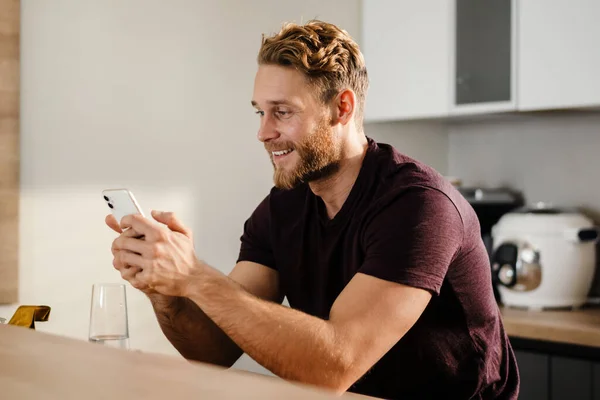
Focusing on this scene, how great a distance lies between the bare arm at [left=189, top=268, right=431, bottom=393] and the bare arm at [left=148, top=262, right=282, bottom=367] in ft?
0.84

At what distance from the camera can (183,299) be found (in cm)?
160

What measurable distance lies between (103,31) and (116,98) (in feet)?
0.63

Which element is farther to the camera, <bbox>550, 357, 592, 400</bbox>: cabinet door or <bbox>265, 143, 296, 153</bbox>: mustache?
<bbox>550, 357, 592, 400</bbox>: cabinet door

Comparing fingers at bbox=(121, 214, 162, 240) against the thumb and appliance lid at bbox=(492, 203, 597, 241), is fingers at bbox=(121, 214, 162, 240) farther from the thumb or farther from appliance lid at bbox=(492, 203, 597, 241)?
appliance lid at bbox=(492, 203, 597, 241)

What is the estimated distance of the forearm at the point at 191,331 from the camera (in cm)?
158

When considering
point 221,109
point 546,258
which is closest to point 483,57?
point 546,258

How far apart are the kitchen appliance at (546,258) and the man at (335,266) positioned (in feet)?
3.30

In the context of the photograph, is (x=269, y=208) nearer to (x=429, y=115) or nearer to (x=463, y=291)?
(x=463, y=291)

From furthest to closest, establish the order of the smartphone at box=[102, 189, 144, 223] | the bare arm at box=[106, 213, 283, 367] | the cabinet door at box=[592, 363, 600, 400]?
the cabinet door at box=[592, 363, 600, 400], the bare arm at box=[106, 213, 283, 367], the smartphone at box=[102, 189, 144, 223]

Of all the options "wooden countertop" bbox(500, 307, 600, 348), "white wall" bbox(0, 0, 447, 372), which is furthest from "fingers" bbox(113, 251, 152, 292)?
"wooden countertop" bbox(500, 307, 600, 348)

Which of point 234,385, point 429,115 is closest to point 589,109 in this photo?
point 429,115

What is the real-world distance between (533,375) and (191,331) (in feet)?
3.93

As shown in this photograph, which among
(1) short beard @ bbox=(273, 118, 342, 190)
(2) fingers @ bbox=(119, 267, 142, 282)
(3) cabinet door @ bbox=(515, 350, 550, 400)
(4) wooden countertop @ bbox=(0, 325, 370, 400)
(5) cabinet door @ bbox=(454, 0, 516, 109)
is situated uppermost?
(5) cabinet door @ bbox=(454, 0, 516, 109)

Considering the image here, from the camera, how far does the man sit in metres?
1.33
